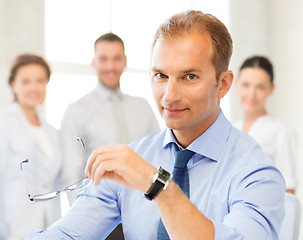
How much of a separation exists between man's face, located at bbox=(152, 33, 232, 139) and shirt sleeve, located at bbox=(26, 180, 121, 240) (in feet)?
1.01

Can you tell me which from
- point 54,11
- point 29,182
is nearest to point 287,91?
point 54,11

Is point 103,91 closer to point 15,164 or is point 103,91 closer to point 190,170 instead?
point 15,164

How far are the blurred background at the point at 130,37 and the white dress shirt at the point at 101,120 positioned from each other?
873 millimetres

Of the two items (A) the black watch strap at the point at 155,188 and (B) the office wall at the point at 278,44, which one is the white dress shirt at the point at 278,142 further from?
(A) the black watch strap at the point at 155,188

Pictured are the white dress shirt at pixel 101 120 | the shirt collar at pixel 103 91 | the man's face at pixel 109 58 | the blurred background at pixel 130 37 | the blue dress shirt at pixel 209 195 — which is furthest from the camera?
the blurred background at pixel 130 37

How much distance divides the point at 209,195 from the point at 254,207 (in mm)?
172

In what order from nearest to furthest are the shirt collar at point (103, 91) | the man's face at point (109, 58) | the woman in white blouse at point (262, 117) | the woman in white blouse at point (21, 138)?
the woman in white blouse at point (21, 138), the man's face at point (109, 58), the shirt collar at point (103, 91), the woman in white blouse at point (262, 117)

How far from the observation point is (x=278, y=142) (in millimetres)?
3361

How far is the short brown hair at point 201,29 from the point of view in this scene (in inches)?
51.1

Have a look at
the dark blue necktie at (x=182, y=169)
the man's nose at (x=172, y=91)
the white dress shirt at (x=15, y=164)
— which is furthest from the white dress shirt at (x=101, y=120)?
the man's nose at (x=172, y=91)

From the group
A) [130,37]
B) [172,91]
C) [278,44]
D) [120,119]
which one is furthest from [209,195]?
[278,44]

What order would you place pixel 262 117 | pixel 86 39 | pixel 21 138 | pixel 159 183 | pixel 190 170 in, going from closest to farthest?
pixel 159 183
pixel 190 170
pixel 21 138
pixel 262 117
pixel 86 39

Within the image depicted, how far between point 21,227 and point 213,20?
6.38 feet

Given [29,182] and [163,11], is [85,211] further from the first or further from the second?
[163,11]
